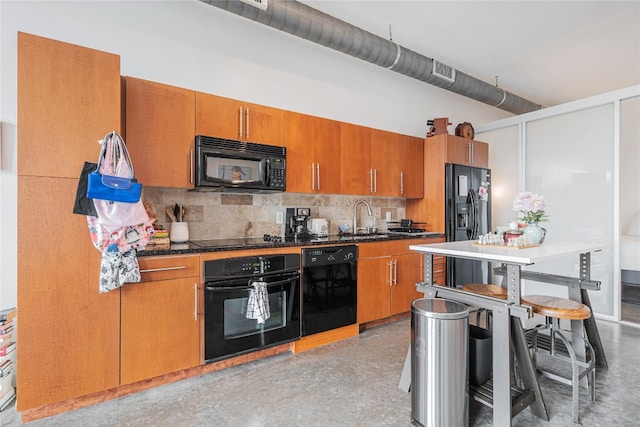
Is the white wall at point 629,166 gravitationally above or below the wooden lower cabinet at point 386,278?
above

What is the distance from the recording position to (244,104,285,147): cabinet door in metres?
2.79

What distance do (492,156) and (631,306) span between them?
8.32 ft

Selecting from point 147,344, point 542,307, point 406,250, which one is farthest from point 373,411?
point 406,250

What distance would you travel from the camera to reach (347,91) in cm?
388

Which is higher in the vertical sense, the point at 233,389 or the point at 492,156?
the point at 492,156

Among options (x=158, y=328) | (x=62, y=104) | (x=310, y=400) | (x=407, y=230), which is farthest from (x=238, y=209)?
(x=407, y=230)

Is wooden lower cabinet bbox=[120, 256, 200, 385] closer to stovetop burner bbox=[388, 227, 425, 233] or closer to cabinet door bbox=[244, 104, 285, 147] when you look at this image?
cabinet door bbox=[244, 104, 285, 147]

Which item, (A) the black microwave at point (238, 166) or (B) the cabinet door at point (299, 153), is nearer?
(A) the black microwave at point (238, 166)

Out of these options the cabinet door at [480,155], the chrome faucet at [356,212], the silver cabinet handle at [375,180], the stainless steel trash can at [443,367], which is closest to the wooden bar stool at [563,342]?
the stainless steel trash can at [443,367]

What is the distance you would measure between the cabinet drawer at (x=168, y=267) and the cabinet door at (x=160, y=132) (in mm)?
638

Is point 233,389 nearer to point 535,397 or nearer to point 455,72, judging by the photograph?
point 535,397

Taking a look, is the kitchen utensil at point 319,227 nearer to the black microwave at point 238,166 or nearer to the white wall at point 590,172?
the black microwave at point 238,166

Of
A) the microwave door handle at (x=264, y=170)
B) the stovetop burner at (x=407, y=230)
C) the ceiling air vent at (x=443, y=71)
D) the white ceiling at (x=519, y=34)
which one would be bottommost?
the stovetop burner at (x=407, y=230)

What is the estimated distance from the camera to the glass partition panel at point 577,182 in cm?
365
